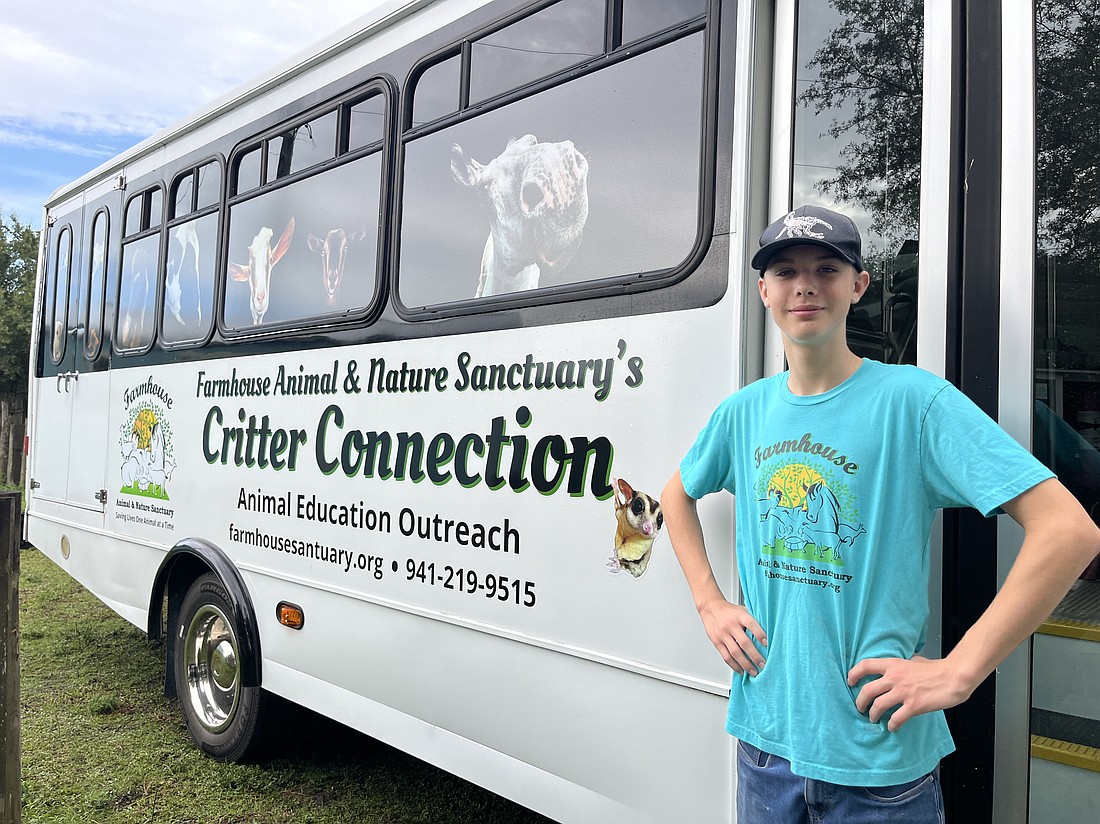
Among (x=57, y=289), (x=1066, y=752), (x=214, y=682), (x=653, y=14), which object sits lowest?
(x=214, y=682)

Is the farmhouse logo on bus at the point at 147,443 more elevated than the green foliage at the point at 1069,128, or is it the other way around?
the green foliage at the point at 1069,128

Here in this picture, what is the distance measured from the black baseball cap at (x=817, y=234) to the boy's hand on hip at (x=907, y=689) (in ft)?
2.35

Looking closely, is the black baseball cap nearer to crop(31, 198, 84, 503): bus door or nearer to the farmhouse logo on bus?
the farmhouse logo on bus

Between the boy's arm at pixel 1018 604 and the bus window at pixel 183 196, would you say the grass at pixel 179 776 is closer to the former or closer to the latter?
the boy's arm at pixel 1018 604

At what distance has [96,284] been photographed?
219 inches

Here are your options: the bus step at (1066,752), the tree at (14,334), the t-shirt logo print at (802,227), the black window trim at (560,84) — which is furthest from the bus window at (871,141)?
the tree at (14,334)

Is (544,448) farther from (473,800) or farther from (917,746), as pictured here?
(473,800)

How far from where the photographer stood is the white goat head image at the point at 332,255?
3.49 meters

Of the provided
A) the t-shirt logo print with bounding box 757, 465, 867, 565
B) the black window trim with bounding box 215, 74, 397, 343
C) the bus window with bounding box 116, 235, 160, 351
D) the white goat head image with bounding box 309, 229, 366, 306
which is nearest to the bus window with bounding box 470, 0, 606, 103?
the black window trim with bounding box 215, 74, 397, 343

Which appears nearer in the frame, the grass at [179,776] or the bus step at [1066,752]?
the bus step at [1066,752]

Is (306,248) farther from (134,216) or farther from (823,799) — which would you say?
(823,799)

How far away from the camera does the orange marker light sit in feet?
11.7

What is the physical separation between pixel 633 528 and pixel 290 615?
73.8 inches

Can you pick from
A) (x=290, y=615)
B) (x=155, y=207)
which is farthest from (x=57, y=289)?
(x=290, y=615)
